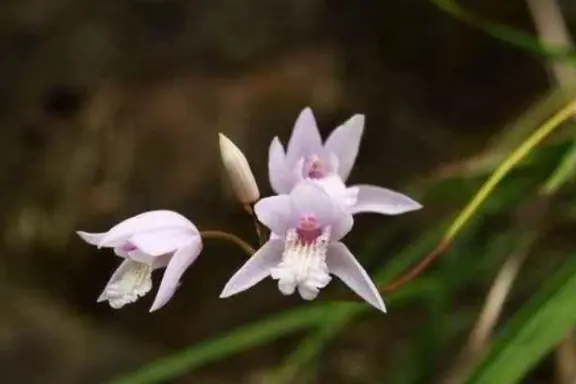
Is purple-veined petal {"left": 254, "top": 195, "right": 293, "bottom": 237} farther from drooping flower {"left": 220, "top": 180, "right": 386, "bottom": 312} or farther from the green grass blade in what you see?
the green grass blade

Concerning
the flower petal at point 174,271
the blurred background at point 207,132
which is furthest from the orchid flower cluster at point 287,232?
the blurred background at point 207,132

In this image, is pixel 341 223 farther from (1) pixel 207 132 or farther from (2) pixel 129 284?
(1) pixel 207 132

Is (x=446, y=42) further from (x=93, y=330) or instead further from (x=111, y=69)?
(x=93, y=330)

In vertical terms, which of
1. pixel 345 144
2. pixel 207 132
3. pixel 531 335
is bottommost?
pixel 531 335

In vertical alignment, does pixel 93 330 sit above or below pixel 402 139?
below

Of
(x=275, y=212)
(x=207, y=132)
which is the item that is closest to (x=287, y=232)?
(x=275, y=212)

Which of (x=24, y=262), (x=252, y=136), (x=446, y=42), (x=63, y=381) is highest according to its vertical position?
(x=446, y=42)

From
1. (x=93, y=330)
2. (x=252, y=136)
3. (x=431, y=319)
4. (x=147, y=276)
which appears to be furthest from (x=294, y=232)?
(x=93, y=330)
